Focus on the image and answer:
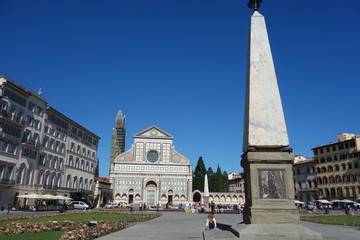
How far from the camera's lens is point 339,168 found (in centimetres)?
5075

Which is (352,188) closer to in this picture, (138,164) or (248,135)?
(138,164)

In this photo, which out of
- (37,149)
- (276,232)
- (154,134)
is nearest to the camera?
(276,232)

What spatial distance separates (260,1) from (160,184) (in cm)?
5873

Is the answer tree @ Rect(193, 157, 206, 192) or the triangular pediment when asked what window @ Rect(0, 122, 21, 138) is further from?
tree @ Rect(193, 157, 206, 192)

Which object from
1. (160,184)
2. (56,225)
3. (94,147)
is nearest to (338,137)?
(160,184)

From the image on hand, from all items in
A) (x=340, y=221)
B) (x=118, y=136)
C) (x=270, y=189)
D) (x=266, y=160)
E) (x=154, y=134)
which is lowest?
(x=340, y=221)

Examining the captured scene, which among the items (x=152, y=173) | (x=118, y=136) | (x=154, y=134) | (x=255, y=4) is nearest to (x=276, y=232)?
(x=255, y=4)

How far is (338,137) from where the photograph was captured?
5728 cm

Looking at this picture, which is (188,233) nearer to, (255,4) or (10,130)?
(255,4)

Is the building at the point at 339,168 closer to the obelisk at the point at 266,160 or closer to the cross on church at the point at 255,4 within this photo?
the cross on church at the point at 255,4

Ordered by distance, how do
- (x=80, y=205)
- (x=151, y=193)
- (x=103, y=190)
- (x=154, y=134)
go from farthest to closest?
(x=154, y=134) < (x=103, y=190) < (x=151, y=193) < (x=80, y=205)

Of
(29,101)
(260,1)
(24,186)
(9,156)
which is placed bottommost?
(24,186)

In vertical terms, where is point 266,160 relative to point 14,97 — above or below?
below

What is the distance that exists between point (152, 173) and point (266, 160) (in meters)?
59.8
